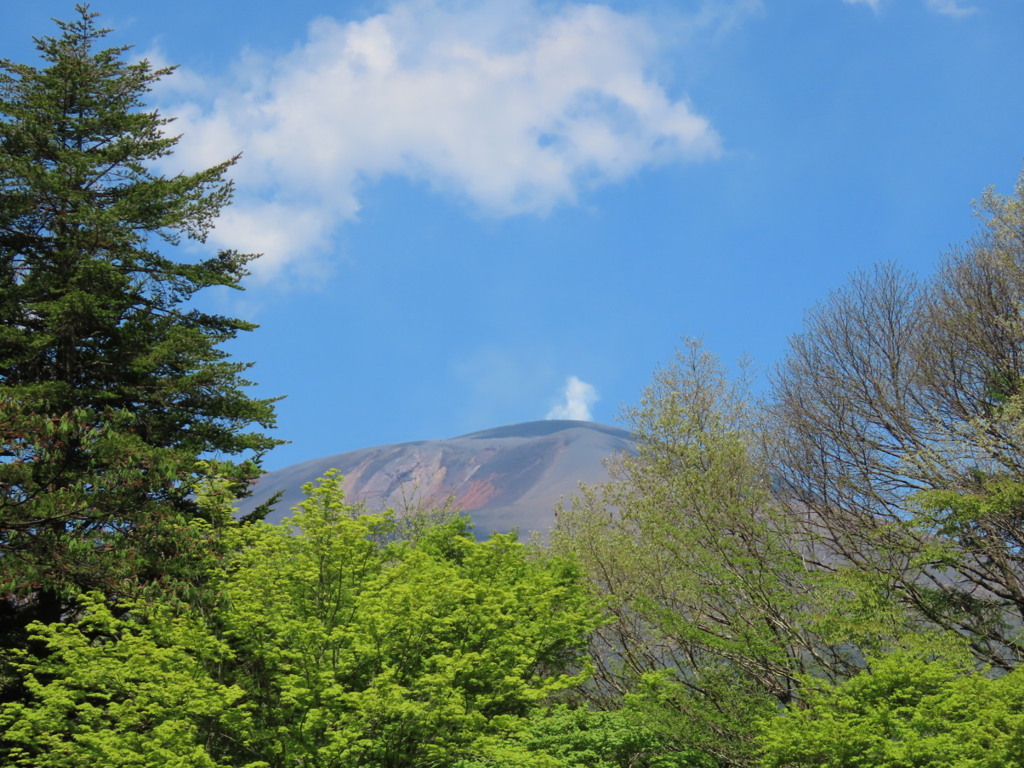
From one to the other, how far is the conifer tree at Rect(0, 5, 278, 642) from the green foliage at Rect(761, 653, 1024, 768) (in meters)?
9.90

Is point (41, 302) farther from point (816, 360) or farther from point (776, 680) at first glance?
point (816, 360)

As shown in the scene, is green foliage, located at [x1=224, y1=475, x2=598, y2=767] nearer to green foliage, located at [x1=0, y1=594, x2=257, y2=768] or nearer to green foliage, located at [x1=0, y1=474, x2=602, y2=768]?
green foliage, located at [x1=0, y1=474, x2=602, y2=768]

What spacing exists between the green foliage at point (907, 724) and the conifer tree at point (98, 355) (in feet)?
32.5

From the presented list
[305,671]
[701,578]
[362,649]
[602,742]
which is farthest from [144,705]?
[701,578]

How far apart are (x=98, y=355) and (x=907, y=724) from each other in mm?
17907

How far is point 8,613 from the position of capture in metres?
16.3

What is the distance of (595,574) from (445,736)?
8.19m

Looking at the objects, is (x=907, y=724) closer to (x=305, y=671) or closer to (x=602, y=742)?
(x=602, y=742)

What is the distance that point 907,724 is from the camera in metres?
9.58

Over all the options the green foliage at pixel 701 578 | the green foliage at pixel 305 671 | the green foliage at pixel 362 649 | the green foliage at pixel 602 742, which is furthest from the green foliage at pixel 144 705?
the green foliage at pixel 701 578

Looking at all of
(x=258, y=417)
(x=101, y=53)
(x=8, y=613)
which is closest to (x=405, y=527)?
(x=258, y=417)

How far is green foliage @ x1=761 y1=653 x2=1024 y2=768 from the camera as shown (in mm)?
8758

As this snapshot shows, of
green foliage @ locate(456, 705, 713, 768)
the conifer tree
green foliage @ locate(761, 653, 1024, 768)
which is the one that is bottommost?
green foliage @ locate(456, 705, 713, 768)

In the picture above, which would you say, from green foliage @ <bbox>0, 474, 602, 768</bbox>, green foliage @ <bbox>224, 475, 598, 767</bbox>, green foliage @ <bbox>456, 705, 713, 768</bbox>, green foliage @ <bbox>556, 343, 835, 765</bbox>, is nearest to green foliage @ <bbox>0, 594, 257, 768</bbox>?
green foliage @ <bbox>0, 474, 602, 768</bbox>
